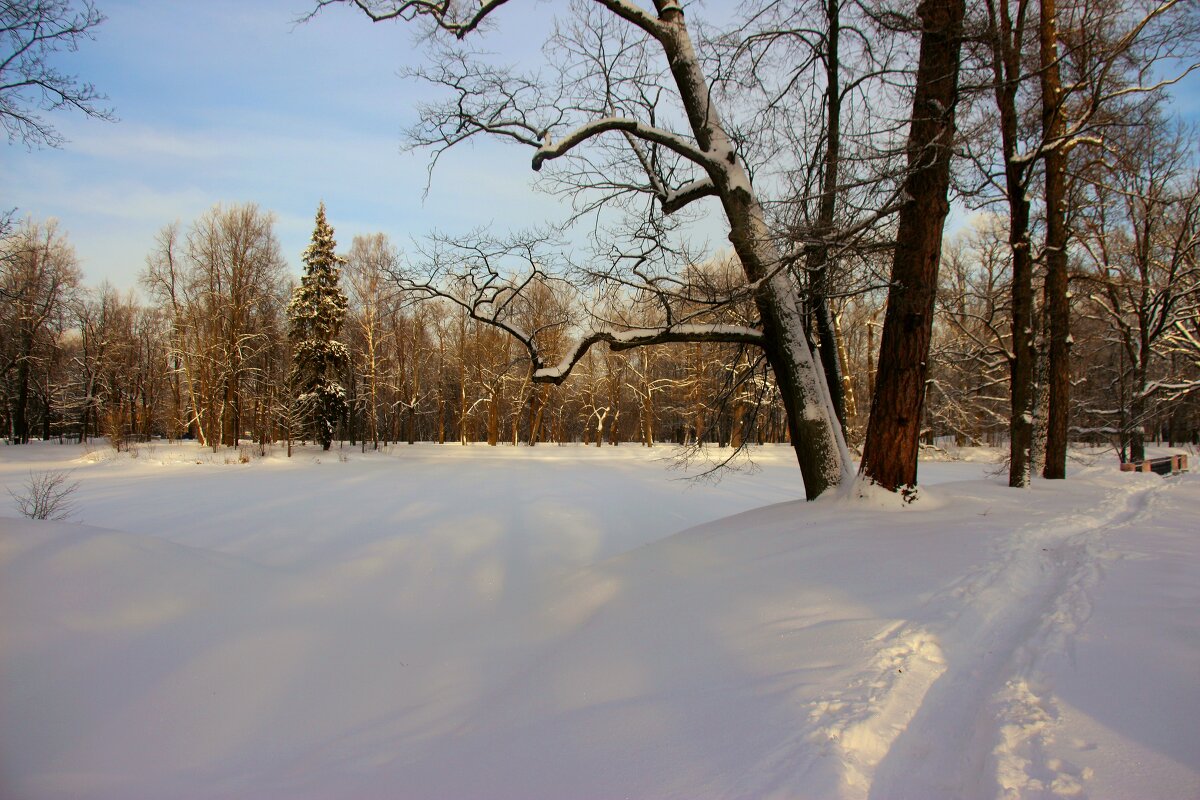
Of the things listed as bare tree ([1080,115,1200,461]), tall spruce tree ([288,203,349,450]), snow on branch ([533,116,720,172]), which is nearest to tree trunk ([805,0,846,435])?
snow on branch ([533,116,720,172])

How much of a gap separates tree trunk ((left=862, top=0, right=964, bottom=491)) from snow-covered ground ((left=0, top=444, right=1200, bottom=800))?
0.60 m

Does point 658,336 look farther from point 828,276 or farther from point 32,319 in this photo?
point 32,319

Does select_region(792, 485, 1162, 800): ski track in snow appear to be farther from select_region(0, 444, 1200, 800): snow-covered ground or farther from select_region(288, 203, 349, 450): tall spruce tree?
select_region(288, 203, 349, 450): tall spruce tree

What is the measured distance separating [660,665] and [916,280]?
5058mm

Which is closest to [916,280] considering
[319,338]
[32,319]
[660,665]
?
[660,665]

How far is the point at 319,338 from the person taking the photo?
28969 mm

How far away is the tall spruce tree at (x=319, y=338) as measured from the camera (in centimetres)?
2877

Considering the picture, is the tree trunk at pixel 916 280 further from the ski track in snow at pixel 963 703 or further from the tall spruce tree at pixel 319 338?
the tall spruce tree at pixel 319 338

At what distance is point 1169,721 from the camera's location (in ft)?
7.20

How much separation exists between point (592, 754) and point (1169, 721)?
2430 millimetres

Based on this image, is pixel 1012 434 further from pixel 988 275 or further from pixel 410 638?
pixel 988 275

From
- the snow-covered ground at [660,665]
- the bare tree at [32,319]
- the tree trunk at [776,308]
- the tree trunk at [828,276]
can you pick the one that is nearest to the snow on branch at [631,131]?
the tree trunk at [776,308]

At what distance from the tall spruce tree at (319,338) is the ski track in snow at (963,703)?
30.3 meters

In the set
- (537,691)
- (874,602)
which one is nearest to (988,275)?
(874,602)
